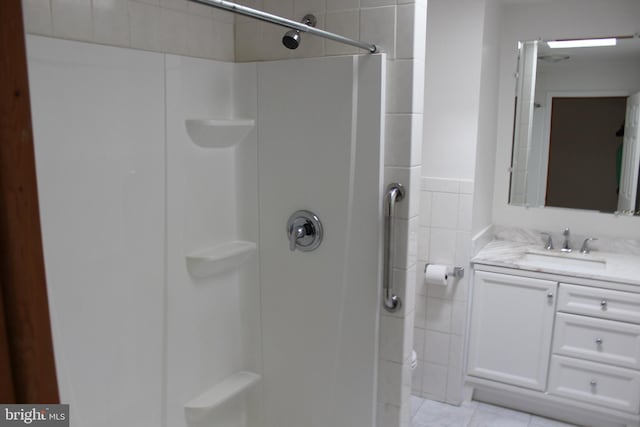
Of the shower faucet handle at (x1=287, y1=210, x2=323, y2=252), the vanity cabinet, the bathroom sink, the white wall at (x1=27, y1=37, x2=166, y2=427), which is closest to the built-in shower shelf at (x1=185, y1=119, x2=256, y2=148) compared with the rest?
the white wall at (x1=27, y1=37, x2=166, y2=427)

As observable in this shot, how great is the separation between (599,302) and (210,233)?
1.98m

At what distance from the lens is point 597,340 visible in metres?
2.60

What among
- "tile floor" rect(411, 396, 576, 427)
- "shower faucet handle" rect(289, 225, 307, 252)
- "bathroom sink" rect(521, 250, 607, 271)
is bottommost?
"tile floor" rect(411, 396, 576, 427)

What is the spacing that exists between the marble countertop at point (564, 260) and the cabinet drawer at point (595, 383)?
18.6 inches

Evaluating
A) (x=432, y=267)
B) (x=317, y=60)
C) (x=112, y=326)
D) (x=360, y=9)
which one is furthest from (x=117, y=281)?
(x=432, y=267)

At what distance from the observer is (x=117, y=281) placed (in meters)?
1.64

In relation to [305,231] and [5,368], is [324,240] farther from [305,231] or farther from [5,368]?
[5,368]

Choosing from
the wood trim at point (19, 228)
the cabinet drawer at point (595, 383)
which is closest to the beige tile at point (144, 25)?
the wood trim at point (19, 228)

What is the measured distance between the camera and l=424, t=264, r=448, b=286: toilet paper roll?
2.78 metres

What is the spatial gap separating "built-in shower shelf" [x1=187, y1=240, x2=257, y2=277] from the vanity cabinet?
143 centimetres

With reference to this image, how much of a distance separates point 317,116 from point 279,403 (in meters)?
1.20

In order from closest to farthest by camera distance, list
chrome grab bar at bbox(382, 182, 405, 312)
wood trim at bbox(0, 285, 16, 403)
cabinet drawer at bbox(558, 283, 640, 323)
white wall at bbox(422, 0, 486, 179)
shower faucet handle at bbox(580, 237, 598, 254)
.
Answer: wood trim at bbox(0, 285, 16, 403) < chrome grab bar at bbox(382, 182, 405, 312) < cabinet drawer at bbox(558, 283, 640, 323) < white wall at bbox(422, 0, 486, 179) < shower faucet handle at bbox(580, 237, 598, 254)

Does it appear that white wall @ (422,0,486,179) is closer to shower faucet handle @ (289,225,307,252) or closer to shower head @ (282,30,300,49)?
shower faucet handle @ (289,225,307,252)

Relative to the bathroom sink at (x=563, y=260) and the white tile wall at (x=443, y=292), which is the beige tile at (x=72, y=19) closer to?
the white tile wall at (x=443, y=292)
